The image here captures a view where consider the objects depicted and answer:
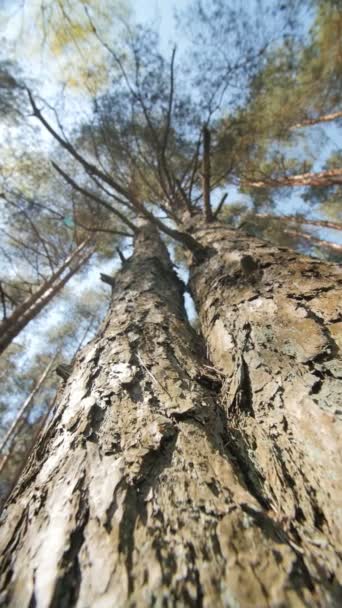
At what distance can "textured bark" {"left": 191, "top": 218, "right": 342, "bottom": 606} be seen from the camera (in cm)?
53

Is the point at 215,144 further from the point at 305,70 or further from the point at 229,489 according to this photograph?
the point at 229,489

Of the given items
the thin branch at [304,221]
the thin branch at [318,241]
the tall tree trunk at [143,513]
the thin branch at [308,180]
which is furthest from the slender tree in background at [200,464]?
the thin branch at [304,221]

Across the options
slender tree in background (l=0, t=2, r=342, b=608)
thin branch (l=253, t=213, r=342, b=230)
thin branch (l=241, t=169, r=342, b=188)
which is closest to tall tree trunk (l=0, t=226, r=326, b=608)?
slender tree in background (l=0, t=2, r=342, b=608)

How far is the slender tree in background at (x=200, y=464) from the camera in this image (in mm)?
432

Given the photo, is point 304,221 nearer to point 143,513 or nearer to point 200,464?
point 200,464

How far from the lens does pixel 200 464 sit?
627 millimetres

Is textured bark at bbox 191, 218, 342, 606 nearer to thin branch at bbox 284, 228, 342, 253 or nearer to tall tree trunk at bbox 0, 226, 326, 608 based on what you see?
tall tree trunk at bbox 0, 226, 326, 608

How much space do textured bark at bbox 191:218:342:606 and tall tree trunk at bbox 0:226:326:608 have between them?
0.10 feet

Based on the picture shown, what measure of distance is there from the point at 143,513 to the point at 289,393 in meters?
0.44

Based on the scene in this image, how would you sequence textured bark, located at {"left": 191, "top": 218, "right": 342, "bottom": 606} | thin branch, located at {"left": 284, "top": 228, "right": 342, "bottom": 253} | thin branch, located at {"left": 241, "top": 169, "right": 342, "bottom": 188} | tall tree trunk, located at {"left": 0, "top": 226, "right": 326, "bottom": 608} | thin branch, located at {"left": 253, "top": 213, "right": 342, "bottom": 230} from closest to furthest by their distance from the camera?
tall tree trunk, located at {"left": 0, "top": 226, "right": 326, "bottom": 608} → textured bark, located at {"left": 191, "top": 218, "right": 342, "bottom": 606} → thin branch, located at {"left": 241, "top": 169, "right": 342, "bottom": 188} → thin branch, located at {"left": 284, "top": 228, "right": 342, "bottom": 253} → thin branch, located at {"left": 253, "top": 213, "right": 342, "bottom": 230}

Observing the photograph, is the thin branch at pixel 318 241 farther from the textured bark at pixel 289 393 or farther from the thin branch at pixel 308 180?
the textured bark at pixel 289 393

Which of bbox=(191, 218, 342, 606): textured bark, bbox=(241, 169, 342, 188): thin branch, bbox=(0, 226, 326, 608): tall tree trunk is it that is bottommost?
bbox=(0, 226, 326, 608): tall tree trunk

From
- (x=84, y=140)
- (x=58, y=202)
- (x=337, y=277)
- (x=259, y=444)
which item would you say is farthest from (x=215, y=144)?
(x=259, y=444)

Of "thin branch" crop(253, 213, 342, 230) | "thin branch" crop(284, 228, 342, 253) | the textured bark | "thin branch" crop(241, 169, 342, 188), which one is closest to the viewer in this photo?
the textured bark
